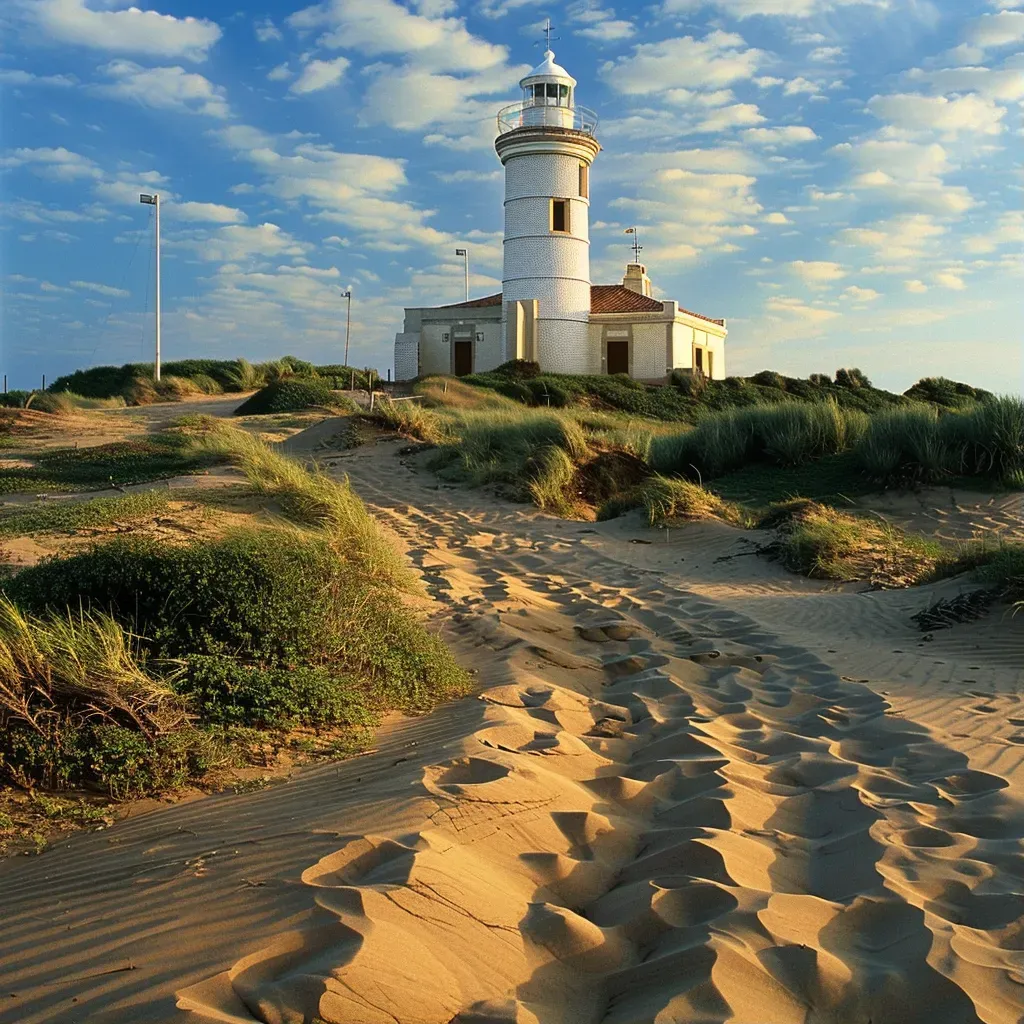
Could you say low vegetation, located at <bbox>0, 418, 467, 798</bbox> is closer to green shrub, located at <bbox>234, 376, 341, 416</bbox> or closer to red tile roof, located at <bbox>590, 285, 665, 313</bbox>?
green shrub, located at <bbox>234, 376, 341, 416</bbox>

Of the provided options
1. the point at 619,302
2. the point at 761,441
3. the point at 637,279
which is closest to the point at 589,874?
the point at 761,441

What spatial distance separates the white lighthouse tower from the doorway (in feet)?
4.16

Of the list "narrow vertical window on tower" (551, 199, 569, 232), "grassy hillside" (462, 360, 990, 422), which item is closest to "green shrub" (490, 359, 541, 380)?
"grassy hillside" (462, 360, 990, 422)

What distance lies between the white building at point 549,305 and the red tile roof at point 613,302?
89mm

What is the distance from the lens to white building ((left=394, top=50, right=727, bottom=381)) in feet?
121

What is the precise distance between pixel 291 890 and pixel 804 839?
6.38 feet

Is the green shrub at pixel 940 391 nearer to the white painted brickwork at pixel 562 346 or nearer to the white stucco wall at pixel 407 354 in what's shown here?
the white painted brickwork at pixel 562 346

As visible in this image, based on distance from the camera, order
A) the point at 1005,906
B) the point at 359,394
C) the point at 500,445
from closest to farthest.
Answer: the point at 1005,906 < the point at 500,445 < the point at 359,394

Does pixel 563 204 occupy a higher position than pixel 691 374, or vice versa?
pixel 563 204

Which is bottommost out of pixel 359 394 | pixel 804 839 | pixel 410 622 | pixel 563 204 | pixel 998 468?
pixel 804 839

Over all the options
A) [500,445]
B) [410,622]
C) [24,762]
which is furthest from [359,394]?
[24,762]

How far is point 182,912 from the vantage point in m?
2.68

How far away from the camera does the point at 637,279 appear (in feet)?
150

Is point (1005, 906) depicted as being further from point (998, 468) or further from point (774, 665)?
point (998, 468)
